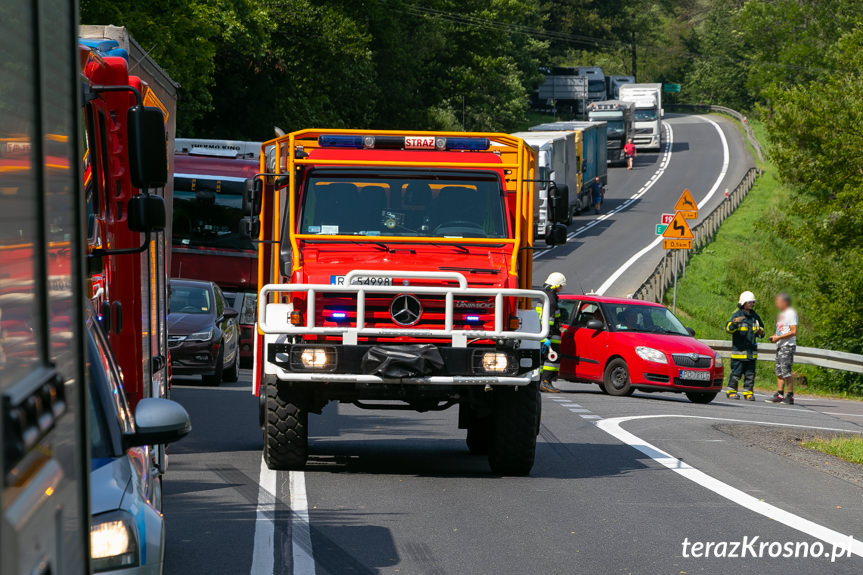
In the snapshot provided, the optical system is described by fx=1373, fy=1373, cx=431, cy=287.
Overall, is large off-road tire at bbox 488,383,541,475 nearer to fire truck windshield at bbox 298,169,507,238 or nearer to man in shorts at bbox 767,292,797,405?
fire truck windshield at bbox 298,169,507,238

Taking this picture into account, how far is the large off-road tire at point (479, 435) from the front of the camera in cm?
1289

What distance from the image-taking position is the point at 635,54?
5340 inches

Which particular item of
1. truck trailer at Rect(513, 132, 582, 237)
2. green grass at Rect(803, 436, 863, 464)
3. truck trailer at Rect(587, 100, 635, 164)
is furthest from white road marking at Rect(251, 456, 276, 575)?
truck trailer at Rect(587, 100, 635, 164)

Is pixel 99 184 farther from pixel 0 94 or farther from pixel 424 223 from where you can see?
pixel 0 94

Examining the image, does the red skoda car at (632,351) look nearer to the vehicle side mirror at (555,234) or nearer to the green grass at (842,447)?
the green grass at (842,447)

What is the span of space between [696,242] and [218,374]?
29.7 meters

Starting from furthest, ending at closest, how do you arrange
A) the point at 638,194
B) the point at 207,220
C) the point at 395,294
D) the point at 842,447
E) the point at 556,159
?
the point at 638,194 → the point at 556,159 → the point at 207,220 → the point at 842,447 → the point at 395,294

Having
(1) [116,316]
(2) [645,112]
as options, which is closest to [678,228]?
(1) [116,316]

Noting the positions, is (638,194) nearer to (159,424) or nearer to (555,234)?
(555,234)

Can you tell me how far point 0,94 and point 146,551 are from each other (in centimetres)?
238

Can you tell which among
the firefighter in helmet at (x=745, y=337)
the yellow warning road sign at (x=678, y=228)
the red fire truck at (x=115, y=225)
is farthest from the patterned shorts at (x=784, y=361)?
the red fire truck at (x=115, y=225)

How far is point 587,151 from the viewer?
57906 mm

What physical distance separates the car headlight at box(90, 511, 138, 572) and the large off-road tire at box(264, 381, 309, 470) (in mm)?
6622

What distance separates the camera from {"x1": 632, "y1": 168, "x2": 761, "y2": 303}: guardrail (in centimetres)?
3556
